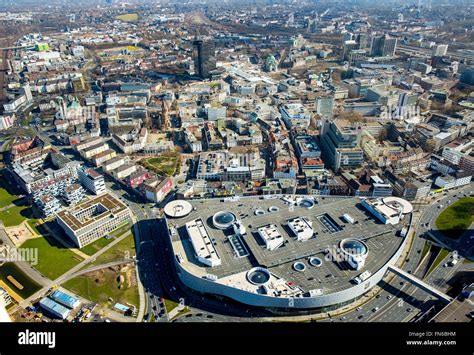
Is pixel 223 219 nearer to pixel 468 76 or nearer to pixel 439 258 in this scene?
pixel 439 258

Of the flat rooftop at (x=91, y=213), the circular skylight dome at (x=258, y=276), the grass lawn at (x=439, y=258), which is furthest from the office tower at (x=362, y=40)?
the circular skylight dome at (x=258, y=276)

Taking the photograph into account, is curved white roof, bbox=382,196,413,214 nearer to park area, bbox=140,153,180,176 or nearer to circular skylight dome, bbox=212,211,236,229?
circular skylight dome, bbox=212,211,236,229

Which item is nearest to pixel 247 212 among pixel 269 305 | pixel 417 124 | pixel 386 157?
pixel 269 305

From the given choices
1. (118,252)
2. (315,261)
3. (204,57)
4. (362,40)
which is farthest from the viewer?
(362,40)

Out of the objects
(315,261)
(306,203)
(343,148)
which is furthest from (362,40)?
(315,261)

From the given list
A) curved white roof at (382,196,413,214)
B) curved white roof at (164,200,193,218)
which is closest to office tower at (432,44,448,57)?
curved white roof at (382,196,413,214)

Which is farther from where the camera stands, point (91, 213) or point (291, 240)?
point (91, 213)
